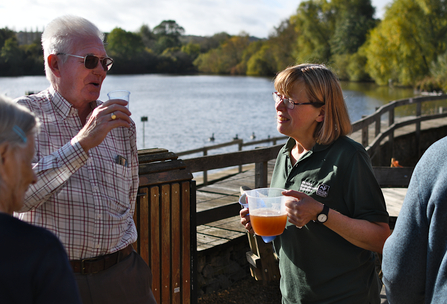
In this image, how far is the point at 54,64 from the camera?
2119 millimetres

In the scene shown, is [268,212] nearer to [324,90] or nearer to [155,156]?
[324,90]

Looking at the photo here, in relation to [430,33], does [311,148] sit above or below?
below

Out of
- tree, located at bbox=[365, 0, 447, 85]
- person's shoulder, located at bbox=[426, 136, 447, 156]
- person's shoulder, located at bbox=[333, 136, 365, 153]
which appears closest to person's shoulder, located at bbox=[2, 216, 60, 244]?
person's shoulder, located at bbox=[426, 136, 447, 156]

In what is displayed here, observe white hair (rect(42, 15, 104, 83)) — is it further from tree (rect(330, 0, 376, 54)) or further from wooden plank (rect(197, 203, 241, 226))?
tree (rect(330, 0, 376, 54))

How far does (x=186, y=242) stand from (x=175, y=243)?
0.09 m

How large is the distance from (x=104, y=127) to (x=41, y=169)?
312mm

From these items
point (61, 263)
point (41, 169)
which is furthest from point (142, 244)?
point (61, 263)

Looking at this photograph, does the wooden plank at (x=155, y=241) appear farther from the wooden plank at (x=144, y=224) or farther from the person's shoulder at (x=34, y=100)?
the person's shoulder at (x=34, y=100)

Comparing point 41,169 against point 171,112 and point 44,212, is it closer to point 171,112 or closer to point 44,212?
point 44,212

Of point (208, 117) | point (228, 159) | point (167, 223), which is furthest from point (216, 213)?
point (208, 117)

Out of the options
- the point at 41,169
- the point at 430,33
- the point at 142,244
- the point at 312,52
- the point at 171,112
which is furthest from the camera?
the point at 312,52

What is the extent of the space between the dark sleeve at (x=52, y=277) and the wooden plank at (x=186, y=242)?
1840 mm

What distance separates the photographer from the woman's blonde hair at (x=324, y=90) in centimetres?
210

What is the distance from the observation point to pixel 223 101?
44.7 meters
